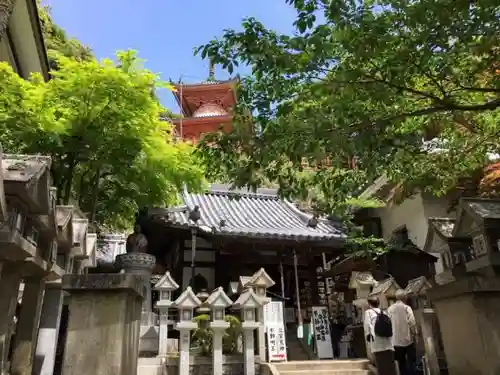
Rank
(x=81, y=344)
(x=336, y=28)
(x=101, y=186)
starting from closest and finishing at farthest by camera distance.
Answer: (x=81, y=344) → (x=336, y=28) → (x=101, y=186)

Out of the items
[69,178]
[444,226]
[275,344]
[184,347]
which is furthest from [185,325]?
[444,226]

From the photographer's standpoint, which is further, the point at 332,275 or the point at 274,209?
the point at 274,209

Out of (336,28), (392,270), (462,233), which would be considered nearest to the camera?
(336,28)

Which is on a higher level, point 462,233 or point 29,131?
point 29,131

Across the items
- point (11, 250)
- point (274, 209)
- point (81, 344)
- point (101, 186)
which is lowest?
point (81, 344)

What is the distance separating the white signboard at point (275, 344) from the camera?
9367 millimetres

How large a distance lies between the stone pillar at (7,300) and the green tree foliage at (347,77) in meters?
2.56

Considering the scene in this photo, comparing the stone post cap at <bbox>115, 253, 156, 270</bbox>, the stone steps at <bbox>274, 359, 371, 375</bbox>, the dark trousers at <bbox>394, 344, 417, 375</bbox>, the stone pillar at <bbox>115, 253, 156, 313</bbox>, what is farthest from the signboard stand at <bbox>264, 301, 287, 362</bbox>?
the stone post cap at <bbox>115, 253, 156, 270</bbox>

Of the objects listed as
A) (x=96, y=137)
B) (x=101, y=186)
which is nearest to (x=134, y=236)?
(x=101, y=186)

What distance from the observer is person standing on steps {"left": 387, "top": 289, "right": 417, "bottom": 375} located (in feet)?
25.8

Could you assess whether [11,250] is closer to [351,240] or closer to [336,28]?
[336,28]

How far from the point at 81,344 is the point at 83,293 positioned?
0.47 meters

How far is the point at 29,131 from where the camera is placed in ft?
27.1

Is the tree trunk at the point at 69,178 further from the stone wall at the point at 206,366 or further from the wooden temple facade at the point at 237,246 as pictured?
the stone wall at the point at 206,366
